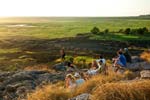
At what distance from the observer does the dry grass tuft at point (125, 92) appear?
9.86 metres

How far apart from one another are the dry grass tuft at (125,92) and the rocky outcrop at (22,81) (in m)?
8.29

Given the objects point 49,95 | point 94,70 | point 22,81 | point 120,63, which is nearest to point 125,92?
point 49,95

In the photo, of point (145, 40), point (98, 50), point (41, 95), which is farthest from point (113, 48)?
point (41, 95)

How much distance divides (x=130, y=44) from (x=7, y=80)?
5382 cm

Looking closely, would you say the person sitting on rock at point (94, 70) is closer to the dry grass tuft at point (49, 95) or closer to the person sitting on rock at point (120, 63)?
the person sitting on rock at point (120, 63)

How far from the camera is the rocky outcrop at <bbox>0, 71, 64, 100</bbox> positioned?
19031 mm

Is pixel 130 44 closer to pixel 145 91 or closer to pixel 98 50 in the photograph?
pixel 98 50

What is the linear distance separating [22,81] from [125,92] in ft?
38.1

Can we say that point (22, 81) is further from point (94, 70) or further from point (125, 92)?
point (125, 92)

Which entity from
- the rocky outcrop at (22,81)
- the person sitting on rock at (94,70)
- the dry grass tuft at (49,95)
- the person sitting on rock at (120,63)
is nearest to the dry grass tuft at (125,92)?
the dry grass tuft at (49,95)

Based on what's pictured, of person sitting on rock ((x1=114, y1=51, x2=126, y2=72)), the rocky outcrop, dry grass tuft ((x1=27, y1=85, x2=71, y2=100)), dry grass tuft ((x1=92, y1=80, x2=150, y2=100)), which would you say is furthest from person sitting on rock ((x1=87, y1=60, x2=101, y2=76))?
dry grass tuft ((x1=92, y1=80, x2=150, y2=100))

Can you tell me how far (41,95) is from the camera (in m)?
12.7

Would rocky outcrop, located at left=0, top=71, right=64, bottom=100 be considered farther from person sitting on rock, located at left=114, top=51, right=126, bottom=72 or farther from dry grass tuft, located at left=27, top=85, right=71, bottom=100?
dry grass tuft, located at left=27, top=85, right=71, bottom=100

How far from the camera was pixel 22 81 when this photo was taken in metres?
20.9
